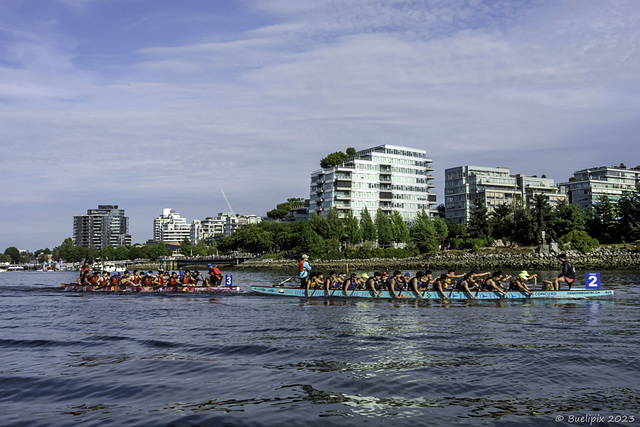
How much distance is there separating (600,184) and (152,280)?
176170 millimetres

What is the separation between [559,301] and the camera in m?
32.2

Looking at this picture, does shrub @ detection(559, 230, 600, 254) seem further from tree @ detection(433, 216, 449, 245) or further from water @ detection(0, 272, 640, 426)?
water @ detection(0, 272, 640, 426)

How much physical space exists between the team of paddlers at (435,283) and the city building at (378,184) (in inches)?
4423

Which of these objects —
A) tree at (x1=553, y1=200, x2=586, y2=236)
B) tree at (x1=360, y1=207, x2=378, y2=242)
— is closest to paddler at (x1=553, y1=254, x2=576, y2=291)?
tree at (x1=553, y1=200, x2=586, y2=236)

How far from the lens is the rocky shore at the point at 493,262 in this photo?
82438 millimetres

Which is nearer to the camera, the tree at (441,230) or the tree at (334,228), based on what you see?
the tree at (441,230)

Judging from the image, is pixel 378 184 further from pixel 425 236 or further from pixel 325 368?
pixel 325 368

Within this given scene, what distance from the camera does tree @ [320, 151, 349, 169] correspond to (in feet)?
559

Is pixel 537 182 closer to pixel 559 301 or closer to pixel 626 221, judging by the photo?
pixel 626 221

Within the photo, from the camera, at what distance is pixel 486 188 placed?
175500 mm

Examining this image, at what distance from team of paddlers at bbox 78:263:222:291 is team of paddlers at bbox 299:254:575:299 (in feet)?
35.2

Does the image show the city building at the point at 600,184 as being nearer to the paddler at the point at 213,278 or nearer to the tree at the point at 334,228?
the tree at the point at 334,228

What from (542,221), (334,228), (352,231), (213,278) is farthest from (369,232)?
(213,278)

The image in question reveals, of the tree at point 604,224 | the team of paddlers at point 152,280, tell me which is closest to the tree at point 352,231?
the tree at point 604,224
